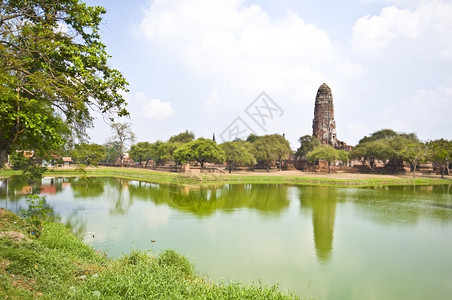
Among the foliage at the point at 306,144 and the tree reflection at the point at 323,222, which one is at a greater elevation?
the foliage at the point at 306,144

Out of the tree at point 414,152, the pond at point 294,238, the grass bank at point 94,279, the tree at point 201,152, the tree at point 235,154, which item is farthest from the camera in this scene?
the tree at point 235,154

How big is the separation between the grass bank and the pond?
82.4 inches

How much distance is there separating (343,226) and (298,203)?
7.53 metres

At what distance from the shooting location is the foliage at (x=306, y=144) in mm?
68062

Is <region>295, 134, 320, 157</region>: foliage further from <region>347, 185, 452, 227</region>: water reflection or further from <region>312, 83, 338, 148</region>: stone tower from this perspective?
<region>347, 185, 452, 227</region>: water reflection

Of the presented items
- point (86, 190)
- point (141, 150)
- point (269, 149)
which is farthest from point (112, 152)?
point (86, 190)

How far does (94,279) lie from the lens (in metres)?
6.43

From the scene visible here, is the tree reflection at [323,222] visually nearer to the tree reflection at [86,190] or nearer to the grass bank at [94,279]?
the grass bank at [94,279]

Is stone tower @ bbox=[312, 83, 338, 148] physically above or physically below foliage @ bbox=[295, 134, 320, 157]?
above

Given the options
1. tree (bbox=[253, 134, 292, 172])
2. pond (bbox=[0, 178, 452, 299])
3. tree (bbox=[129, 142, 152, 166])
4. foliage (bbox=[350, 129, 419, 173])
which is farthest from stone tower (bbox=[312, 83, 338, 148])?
pond (bbox=[0, 178, 452, 299])

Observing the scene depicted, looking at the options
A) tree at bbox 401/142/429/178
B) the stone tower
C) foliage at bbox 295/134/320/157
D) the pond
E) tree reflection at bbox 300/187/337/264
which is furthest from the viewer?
the stone tower

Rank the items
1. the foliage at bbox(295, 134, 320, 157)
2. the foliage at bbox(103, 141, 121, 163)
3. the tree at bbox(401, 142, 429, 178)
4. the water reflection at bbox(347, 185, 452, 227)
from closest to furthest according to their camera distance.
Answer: the water reflection at bbox(347, 185, 452, 227) → the tree at bbox(401, 142, 429, 178) → the foliage at bbox(295, 134, 320, 157) → the foliage at bbox(103, 141, 121, 163)

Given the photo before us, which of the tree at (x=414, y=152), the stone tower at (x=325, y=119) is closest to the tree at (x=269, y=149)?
the stone tower at (x=325, y=119)

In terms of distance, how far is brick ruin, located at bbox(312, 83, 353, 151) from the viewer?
234ft
